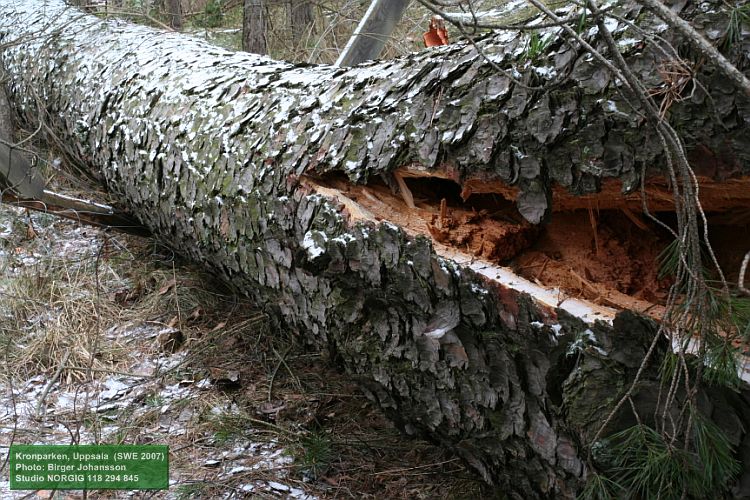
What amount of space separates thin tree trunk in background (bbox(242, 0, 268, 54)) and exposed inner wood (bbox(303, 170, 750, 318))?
3097mm

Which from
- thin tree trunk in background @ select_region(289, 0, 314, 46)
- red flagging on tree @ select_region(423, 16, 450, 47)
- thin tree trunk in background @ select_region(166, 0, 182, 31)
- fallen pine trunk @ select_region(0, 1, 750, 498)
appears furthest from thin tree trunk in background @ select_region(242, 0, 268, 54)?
fallen pine trunk @ select_region(0, 1, 750, 498)

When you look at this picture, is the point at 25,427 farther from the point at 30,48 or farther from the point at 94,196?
the point at 30,48

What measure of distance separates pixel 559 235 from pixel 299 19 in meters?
4.48

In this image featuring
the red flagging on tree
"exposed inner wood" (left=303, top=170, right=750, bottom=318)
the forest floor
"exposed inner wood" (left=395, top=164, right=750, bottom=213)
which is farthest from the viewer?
the red flagging on tree

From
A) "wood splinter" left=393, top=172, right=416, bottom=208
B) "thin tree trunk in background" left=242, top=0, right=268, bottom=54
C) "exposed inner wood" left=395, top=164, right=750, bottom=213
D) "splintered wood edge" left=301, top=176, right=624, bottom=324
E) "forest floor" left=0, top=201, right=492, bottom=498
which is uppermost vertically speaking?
"exposed inner wood" left=395, top=164, right=750, bottom=213

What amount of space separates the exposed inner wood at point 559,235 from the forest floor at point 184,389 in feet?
2.12

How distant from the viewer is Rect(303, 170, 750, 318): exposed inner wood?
4.78 feet

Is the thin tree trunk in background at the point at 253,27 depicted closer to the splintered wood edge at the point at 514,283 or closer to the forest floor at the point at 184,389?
the forest floor at the point at 184,389

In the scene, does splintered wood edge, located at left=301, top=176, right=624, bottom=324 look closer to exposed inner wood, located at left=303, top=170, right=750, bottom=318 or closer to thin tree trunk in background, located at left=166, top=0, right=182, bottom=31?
exposed inner wood, located at left=303, top=170, right=750, bottom=318

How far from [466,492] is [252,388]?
37.4 inches

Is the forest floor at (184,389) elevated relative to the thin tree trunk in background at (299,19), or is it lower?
lower

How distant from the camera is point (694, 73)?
1.16 meters

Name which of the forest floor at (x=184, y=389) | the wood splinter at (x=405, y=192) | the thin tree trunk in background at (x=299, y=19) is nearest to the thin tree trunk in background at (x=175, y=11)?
the thin tree trunk in background at (x=299, y=19)

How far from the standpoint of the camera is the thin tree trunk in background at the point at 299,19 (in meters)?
5.39
